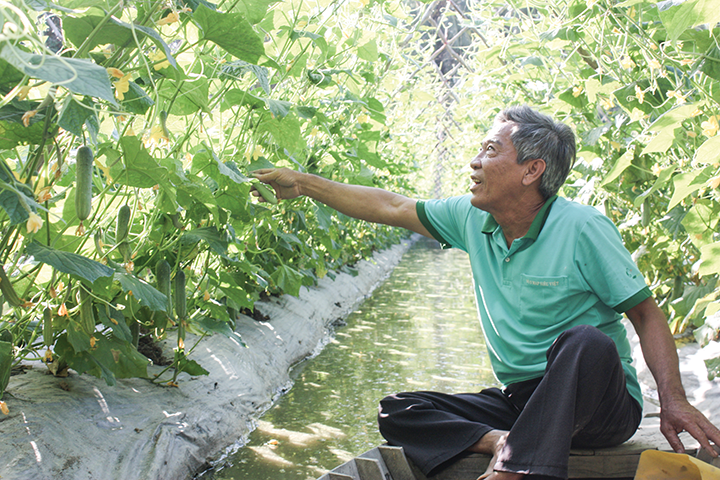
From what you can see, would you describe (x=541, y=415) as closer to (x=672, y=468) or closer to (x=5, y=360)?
(x=672, y=468)

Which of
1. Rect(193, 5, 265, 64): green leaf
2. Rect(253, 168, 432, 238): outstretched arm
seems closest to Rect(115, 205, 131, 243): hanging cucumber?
Rect(193, 5, 265, 64): green leaf

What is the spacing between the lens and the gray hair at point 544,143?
68.7 inches

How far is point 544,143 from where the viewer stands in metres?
1.75

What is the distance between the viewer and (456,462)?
5.33ft

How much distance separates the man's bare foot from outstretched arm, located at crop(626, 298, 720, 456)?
0.38 meters

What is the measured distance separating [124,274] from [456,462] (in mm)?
951

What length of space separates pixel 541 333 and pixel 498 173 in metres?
0.45

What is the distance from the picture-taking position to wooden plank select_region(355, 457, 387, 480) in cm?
157

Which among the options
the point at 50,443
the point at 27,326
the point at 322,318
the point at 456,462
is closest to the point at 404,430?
the point at 456,462

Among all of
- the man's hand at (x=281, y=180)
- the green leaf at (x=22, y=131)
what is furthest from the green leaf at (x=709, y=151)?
the green leaf at (x=22, y=131)

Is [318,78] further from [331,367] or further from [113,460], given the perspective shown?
[331,367]

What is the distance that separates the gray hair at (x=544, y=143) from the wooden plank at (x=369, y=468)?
875mm

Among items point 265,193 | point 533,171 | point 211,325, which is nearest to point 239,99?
point 265,193

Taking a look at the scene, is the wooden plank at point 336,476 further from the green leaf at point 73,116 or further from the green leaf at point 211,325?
the green leaf at point 73,116
